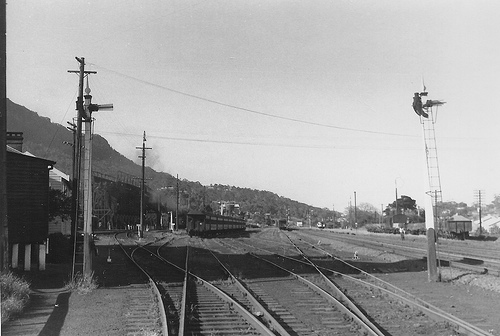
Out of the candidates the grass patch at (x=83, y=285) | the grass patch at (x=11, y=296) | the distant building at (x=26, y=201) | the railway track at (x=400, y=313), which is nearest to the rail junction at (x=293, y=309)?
the railway track at (x=400, y=313)

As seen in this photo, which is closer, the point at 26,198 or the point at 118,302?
the point at 118,302

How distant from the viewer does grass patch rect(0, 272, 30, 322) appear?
33.2 ft

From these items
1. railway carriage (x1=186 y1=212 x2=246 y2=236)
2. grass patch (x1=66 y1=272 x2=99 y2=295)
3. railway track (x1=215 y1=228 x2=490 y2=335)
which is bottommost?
railway track (x1=215 y1=228 x2=490 y2=335)

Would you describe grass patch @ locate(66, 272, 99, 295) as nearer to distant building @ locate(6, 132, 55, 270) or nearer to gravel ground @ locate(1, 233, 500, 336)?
gravel ground @ locate(1, 233, 500, 336)

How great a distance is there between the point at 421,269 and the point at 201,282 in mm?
9422

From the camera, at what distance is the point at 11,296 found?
11.0 m

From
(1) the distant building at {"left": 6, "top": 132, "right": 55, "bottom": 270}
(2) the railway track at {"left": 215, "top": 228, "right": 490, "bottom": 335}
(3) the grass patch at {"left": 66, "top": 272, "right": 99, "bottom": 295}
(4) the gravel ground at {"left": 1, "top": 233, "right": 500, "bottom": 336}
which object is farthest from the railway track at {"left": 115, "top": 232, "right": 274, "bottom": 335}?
(1) the distant building at {"left": 6, "top": 132, "right": 55, "bottom": 270}

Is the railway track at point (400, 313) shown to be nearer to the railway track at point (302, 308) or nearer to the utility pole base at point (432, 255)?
the railway track at point (302, 308)

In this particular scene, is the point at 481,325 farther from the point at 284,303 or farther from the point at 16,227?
the point at 16,227

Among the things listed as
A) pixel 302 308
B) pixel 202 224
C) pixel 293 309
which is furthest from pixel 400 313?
pixel 202 224

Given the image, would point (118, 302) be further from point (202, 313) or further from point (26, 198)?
point (26, 198)

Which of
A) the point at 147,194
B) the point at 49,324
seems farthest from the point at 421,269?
the point at 147,194

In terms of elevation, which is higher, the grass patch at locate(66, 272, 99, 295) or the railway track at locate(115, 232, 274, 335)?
the grass patch at locate(66, 272, 99, 295)

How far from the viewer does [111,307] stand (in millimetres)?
11484
